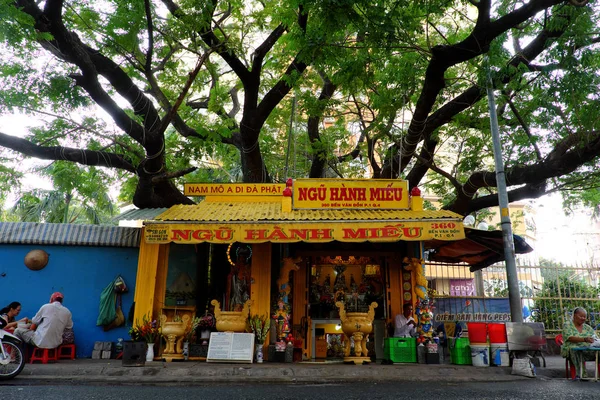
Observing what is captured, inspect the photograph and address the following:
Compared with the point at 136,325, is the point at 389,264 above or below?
above

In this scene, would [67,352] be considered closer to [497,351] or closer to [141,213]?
[141,213]

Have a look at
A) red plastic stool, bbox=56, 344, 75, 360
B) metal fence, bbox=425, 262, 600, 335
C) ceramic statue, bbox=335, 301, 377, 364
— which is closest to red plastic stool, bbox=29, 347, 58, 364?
red plastic stool, bbox=56, 344, 75, 360

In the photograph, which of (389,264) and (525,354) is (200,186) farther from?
(525,354)

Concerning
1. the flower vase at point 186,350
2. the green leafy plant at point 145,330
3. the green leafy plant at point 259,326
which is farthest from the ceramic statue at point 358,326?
the green leafy plant at point 145,330

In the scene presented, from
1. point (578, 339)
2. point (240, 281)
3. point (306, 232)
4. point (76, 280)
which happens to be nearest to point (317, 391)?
point (306, 232)

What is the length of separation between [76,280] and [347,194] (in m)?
6.53

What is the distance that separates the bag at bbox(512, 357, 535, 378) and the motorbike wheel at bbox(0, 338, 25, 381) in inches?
328

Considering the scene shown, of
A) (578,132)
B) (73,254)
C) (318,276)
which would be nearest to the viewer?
(578,132)

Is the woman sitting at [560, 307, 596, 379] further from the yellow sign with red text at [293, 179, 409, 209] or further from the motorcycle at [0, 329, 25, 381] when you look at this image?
the motorcycle at [0, 329, 25, 381]

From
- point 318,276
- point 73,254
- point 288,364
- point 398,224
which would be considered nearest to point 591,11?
point 398,224

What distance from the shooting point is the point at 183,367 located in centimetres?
777

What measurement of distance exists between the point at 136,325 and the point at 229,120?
5868mm

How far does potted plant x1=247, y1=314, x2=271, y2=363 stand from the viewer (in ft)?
28.6

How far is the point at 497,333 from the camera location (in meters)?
8.54
